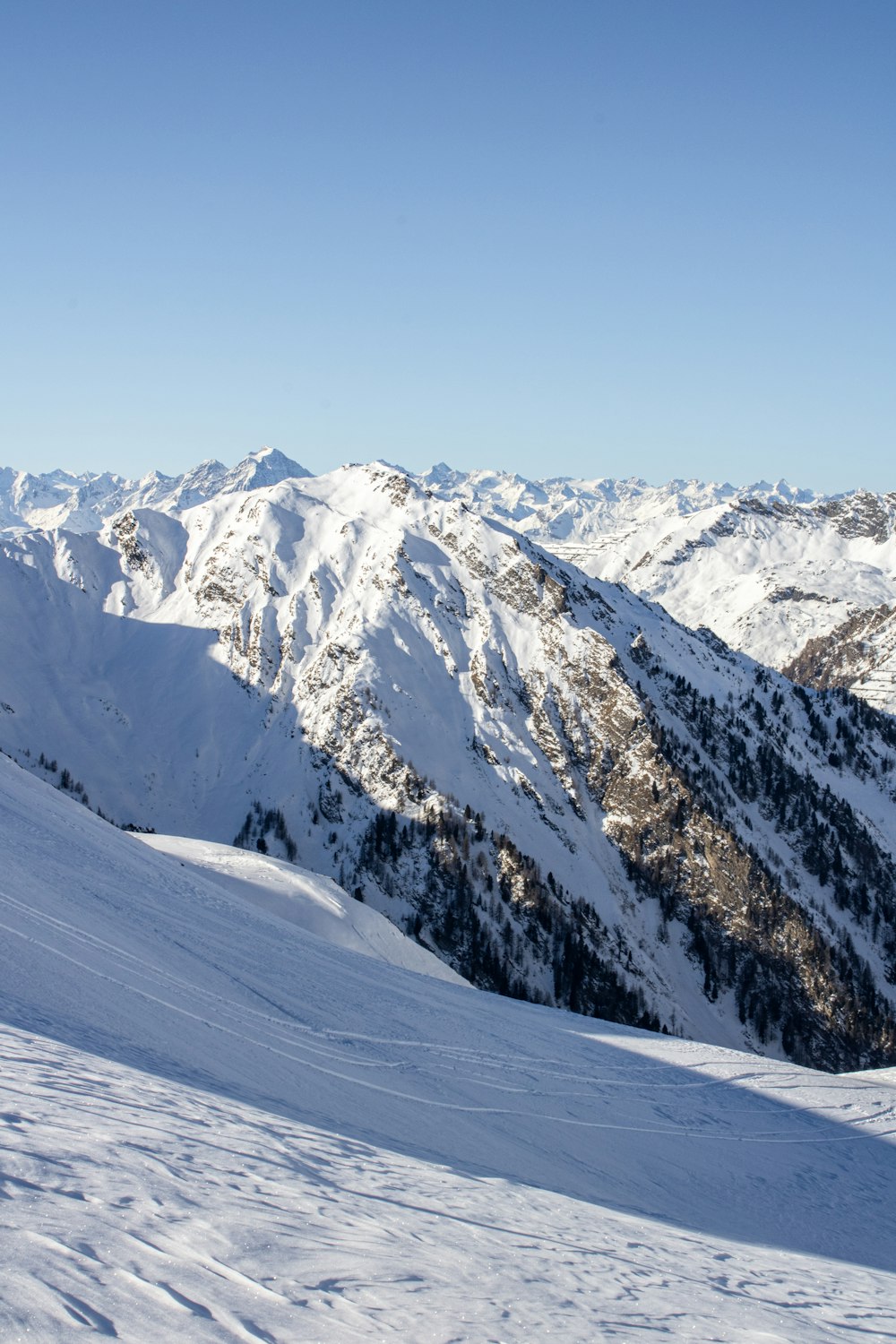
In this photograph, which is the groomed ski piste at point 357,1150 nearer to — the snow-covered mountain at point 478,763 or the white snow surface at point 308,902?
the white snow surface at point 308,902

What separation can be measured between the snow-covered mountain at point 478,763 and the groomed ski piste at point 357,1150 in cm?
8522

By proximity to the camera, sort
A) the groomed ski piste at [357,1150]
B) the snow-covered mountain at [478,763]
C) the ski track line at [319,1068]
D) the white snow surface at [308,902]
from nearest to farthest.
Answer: the groomed ski piste at [357,1150] → the ski track line at [319,1068] → the white snow surface at [308,902] → the snow-covered mountain at [478,763]

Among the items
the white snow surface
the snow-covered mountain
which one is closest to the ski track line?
the white snow surface

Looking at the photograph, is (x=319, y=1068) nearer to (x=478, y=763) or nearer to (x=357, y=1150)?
(x=357, y=1150)

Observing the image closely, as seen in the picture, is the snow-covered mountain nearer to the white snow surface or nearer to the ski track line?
the white snow surface

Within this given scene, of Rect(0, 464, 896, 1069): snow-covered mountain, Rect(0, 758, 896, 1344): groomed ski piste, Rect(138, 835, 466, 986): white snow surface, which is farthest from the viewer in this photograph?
Rect(0, 464, 896, 1069): snow-covered mountain

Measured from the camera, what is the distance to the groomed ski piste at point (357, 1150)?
9062mm

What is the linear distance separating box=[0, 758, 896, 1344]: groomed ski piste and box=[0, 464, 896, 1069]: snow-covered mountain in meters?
85.2

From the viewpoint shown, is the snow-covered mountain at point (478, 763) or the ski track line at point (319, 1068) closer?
the ski track line at point (319, 1068)

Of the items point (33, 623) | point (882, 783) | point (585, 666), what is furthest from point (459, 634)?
point (882, 783)

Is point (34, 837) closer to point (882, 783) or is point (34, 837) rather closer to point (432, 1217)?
point (432, 1217)

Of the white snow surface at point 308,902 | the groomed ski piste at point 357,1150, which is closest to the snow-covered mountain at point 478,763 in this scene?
the white snow surface at point 308,902

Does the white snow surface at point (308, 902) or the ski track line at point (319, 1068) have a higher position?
the ski track line at point (319, 1068)

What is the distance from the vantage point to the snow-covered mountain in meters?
134
